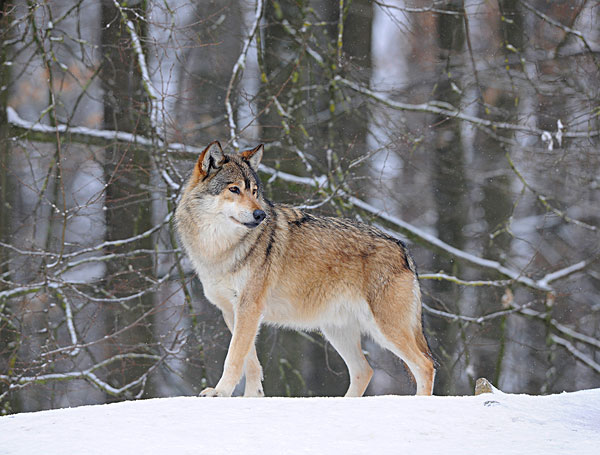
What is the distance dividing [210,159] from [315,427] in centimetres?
260

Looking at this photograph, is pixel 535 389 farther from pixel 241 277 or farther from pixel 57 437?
pixel 57 437

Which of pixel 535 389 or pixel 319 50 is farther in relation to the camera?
pixel 535 389

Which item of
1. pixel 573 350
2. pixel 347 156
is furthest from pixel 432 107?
pixel 573 350

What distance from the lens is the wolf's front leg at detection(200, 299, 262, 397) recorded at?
4.88 meters

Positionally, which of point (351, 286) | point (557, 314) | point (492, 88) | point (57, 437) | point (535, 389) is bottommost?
point (535, 389)

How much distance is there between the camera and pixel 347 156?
9.78 m

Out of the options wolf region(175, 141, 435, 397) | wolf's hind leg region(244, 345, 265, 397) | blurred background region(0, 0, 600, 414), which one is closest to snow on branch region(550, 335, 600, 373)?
blurred background region(0, 0, 600, 414)

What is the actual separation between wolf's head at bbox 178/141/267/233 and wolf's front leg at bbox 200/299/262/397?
24.4 inches

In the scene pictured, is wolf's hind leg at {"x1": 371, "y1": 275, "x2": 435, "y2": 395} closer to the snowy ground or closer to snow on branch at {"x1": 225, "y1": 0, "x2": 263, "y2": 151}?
the snowy ground

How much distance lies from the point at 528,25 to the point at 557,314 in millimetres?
4753

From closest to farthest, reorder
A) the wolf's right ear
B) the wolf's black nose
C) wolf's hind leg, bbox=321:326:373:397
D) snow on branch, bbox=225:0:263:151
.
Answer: the wolf's black nose
the wolf's right ear
wolf's hind leg, bbox=321:326:373:397
snow on branch, bbox=225:0:263:151

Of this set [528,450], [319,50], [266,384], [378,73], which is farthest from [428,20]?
[528,450]

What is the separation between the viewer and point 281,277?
554cm

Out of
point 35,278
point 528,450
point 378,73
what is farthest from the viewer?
point 378,73
